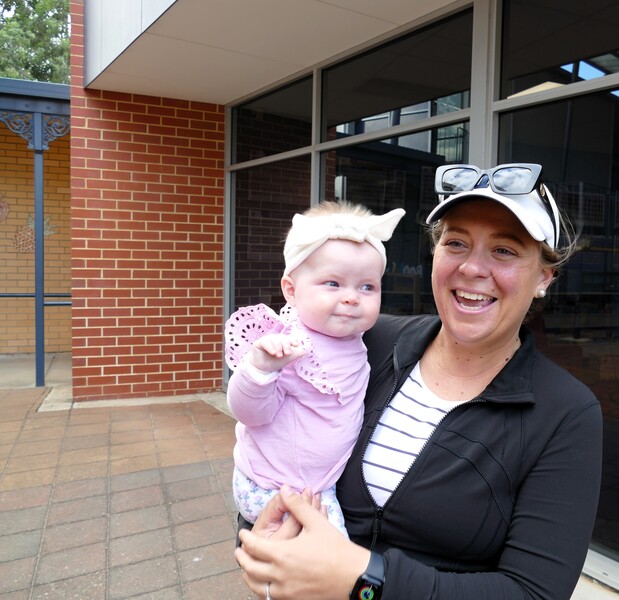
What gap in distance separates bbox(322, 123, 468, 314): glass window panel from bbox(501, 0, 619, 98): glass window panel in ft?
1.60

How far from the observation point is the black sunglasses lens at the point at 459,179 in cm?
132

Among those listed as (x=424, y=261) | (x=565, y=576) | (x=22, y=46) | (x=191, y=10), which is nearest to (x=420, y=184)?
(x=424, y=261)

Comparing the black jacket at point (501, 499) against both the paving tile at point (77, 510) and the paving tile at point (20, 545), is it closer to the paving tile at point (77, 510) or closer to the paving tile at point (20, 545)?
the paving tile at point (20, 545)

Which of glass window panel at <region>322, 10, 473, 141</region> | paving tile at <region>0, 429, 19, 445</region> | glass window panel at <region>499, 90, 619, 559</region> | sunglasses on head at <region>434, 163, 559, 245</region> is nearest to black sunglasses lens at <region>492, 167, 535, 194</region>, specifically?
sunglasses on head at <region>434, 163, 559, 245</region>

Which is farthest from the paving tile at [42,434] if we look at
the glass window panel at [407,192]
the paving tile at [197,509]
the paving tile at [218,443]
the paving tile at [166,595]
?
the glass window panel at [407,192]

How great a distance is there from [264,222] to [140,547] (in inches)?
139

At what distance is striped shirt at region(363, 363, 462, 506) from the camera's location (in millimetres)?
1274

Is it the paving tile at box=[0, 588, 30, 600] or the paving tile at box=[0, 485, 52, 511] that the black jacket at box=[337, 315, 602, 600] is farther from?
the paving tile at box=[0, 485, 52, 511]

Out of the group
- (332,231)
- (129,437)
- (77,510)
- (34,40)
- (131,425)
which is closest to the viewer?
(332,231)

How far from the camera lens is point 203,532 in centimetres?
328

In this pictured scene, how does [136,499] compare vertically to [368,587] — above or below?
below

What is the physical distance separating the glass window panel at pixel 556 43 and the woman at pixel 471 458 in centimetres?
176

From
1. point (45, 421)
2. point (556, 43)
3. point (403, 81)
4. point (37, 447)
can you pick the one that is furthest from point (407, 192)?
point (45, 421)

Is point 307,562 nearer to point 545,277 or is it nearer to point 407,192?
point 545,277
